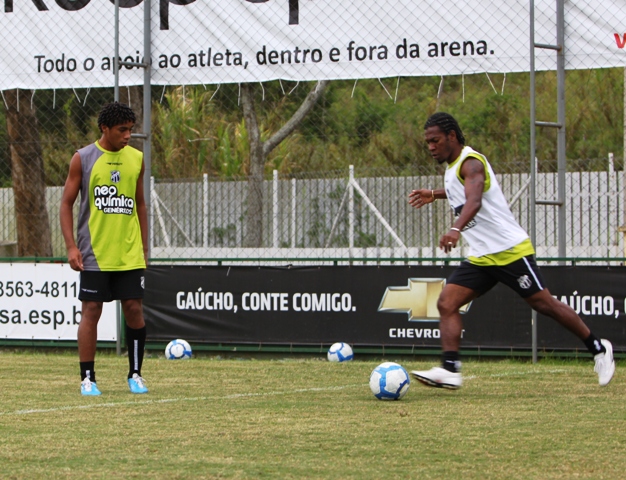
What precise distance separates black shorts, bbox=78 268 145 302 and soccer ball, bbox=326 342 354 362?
11.7 ft

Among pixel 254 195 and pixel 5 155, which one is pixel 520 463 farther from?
pixel 5 155

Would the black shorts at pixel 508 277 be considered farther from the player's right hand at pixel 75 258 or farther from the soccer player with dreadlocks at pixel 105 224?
the player's right hand at pixel 75 258

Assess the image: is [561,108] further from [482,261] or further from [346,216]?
[346,216]

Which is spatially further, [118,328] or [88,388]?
[118,328]

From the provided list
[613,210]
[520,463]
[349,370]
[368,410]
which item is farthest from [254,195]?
[520,463]

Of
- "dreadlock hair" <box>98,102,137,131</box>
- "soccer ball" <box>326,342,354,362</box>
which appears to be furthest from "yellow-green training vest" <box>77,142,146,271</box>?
"soccer ball" <box>326,342,354,362</box>

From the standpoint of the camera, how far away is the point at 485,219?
7.68 m

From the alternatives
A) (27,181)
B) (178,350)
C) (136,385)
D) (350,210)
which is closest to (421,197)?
(136,385)

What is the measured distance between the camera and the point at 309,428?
588cm

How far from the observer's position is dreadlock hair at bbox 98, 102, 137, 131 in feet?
24.8

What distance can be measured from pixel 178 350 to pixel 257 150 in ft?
26.3

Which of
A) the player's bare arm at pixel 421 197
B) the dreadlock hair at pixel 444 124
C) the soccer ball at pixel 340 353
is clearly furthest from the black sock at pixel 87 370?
the soccer ball at pixel 340 353

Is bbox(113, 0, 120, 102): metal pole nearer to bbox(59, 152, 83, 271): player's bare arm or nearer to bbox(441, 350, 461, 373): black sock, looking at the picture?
bbox(59, 152, 83, 271): player's bare arm

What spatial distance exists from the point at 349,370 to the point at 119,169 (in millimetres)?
3155
